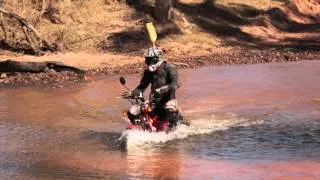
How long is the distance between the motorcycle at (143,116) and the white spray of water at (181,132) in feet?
0.34

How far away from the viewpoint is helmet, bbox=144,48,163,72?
11.1m

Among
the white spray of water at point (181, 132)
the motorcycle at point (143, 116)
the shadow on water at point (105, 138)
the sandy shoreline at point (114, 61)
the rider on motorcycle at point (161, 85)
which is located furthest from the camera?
the sandy shoreline at point (114, 61)

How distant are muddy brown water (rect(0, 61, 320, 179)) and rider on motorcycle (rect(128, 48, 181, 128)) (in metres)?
0.50

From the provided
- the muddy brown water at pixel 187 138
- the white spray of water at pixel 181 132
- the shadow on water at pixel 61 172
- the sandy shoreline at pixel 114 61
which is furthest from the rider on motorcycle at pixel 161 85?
the sandy shoreline at pixel 114 61

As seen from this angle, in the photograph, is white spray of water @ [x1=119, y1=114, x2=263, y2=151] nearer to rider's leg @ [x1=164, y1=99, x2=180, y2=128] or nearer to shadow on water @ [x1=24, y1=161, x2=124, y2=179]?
rider's leg @ [x1=164, y1=99, x2=180, y2=128]

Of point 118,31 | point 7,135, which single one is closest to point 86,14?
point 118,31

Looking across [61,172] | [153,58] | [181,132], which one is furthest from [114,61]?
[61,172]

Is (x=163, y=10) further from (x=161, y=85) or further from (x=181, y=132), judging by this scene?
(x=161, y=85)

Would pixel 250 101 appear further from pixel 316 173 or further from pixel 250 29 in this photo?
pixel 250 29

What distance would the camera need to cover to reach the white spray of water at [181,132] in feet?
35.4

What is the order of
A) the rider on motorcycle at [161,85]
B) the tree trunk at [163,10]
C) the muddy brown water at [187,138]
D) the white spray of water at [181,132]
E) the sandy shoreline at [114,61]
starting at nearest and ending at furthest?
the muddy brown water at [187,138], the white spray of water at [181,132], the rider on motorcycle at [161,85], the sandy shoreline at [114,61], the tree trunk at [163,10]

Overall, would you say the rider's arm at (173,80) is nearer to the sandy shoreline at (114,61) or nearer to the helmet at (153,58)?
the helmet at (153,58)

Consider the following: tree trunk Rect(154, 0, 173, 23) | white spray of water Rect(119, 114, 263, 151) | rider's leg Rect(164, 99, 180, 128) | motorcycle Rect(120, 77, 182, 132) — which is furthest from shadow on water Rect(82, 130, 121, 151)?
tree trunk Rect(154, 0, 173, 23)

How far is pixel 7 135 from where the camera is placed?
12039mm
